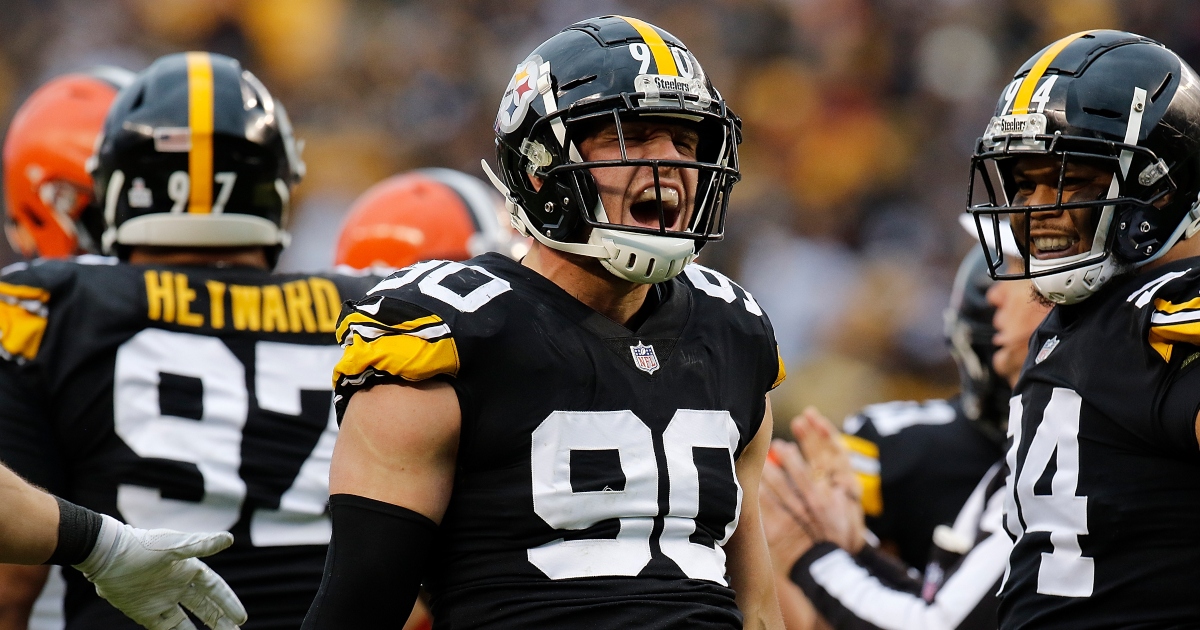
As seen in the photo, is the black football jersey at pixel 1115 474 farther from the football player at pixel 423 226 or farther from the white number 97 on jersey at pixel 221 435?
the football player at pixel 423 226

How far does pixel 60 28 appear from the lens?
9617 mm

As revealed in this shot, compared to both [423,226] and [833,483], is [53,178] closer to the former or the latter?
[423,226]

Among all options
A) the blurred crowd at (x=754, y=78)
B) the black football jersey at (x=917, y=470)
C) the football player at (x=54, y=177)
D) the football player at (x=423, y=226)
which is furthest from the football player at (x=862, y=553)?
the blurred crowd at (x=754, y=78)

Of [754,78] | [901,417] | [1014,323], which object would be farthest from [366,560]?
[754,78]

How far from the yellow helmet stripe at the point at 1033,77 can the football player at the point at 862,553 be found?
832 mm

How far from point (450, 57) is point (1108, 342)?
7.99 m

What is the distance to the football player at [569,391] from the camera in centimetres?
219

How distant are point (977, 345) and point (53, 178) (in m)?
3.24

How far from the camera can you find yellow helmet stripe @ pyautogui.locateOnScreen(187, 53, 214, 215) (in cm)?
350

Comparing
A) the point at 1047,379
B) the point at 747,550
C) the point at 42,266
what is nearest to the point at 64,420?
the point at 42,266

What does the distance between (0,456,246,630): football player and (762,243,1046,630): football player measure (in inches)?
65.9

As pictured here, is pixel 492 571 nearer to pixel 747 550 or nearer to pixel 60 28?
pixel 747 550

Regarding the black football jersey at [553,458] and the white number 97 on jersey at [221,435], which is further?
the white number 97 on jersey at [221,435]

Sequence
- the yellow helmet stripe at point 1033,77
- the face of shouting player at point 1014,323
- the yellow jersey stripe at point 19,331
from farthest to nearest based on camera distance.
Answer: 1. the face of shouting player at point 1014,323
2. the yellow jersey stripe at point 19,331
3. the yellow helmet stripe at point 1033,77
